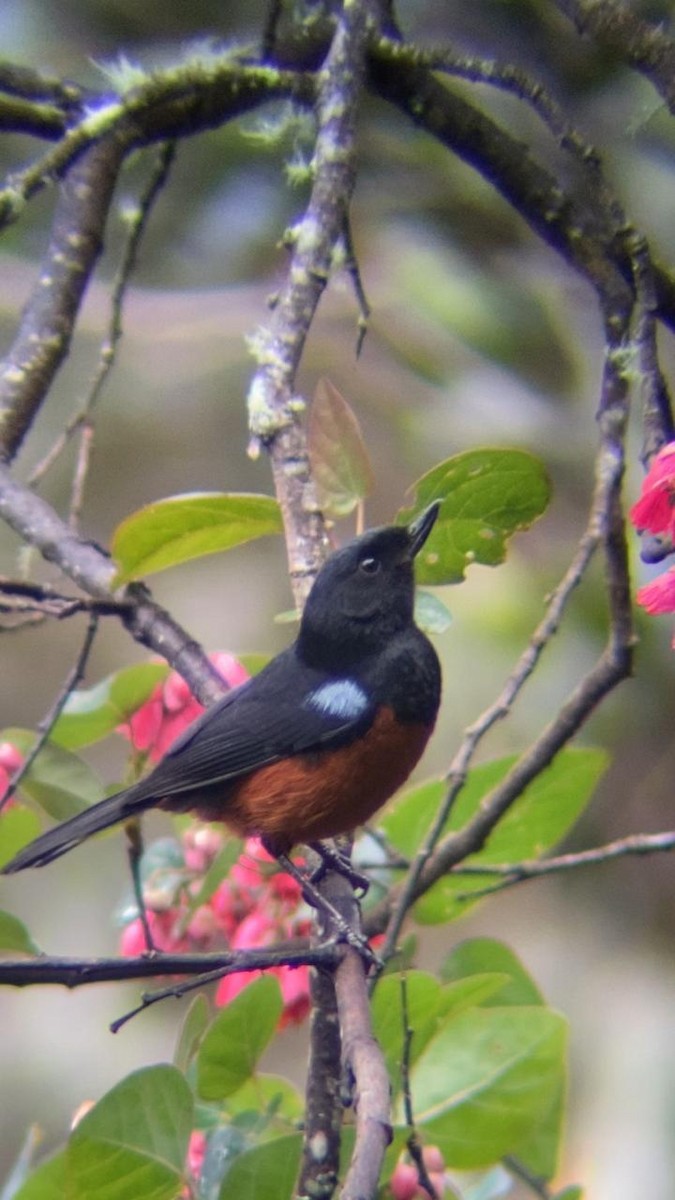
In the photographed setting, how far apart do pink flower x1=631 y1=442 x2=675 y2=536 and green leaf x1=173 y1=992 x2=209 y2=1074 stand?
2.20ft

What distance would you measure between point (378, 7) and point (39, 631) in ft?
9.82

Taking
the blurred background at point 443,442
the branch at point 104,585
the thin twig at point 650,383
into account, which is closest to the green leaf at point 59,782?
the branch at point 104,585

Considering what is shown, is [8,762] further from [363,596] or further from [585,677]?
[585,677]

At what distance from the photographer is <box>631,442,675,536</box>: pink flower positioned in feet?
3.35

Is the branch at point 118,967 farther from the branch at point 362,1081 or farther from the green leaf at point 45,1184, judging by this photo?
the green leaf at point 45,1184

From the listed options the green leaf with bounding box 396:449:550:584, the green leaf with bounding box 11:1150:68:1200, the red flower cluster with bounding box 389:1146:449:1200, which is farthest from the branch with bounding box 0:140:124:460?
the red flower cluster with bounding box 389:1146:449:1200

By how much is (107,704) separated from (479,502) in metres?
0.55

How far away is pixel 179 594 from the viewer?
442 centimetres

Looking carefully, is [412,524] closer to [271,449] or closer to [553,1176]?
[271,449]

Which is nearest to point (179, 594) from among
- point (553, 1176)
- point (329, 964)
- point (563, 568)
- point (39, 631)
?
point (39, 631)

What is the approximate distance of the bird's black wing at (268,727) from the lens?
167cm

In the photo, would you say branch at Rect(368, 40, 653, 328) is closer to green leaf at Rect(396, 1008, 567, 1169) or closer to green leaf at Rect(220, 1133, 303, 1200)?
green leaf at Rect(396, 1008, 567, 1169)

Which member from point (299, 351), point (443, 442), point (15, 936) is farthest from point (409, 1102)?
point (443, 442)

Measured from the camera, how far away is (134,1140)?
3.83ft
